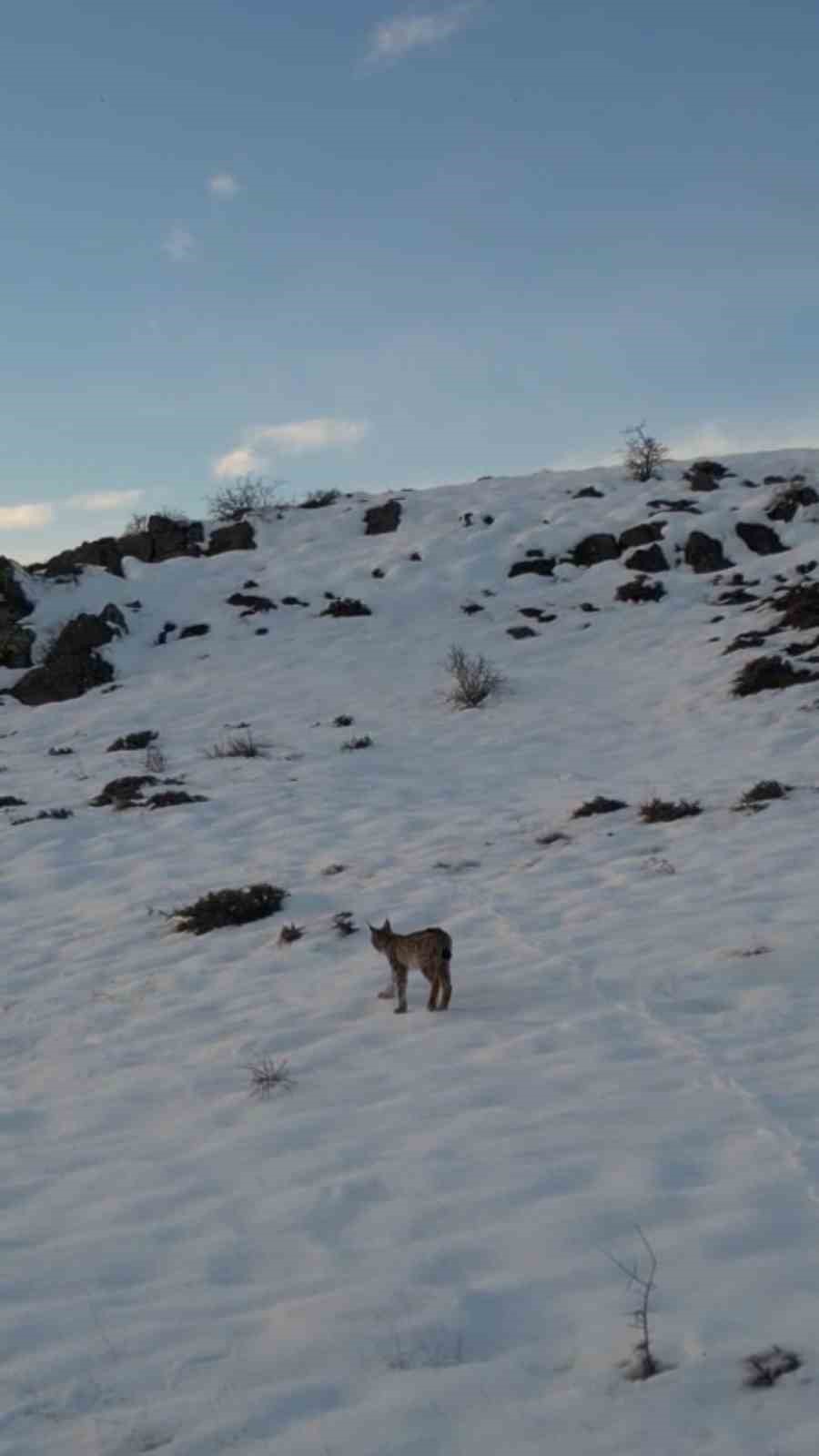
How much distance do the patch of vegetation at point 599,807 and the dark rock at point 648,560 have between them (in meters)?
18.2

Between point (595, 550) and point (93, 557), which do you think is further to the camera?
point (93, 557)

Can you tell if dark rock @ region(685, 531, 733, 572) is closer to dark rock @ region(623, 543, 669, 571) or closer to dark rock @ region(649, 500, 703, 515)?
dark rock @ region(623, 543, 669, 571)

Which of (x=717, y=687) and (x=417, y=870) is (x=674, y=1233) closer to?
(x=417, y=870)

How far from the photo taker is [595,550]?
31938 millimetres

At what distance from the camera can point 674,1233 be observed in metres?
4.19

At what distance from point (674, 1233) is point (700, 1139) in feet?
2.88

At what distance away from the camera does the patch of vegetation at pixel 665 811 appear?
38.7ft

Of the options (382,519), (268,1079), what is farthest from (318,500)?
(268,1079)

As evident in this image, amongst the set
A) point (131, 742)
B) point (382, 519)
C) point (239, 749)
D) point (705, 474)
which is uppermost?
point (705, 474)

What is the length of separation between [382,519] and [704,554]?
12301 millimetres

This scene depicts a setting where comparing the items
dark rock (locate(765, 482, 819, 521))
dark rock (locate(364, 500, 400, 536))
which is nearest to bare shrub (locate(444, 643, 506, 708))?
dark rock (locate(765, 482, 819, 521))

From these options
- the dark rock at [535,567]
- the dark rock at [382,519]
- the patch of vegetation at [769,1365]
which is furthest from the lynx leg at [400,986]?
the dark rock at [382,519]

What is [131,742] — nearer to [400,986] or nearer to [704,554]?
[400,986]

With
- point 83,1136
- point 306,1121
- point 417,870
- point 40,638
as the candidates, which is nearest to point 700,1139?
point 306,1121
